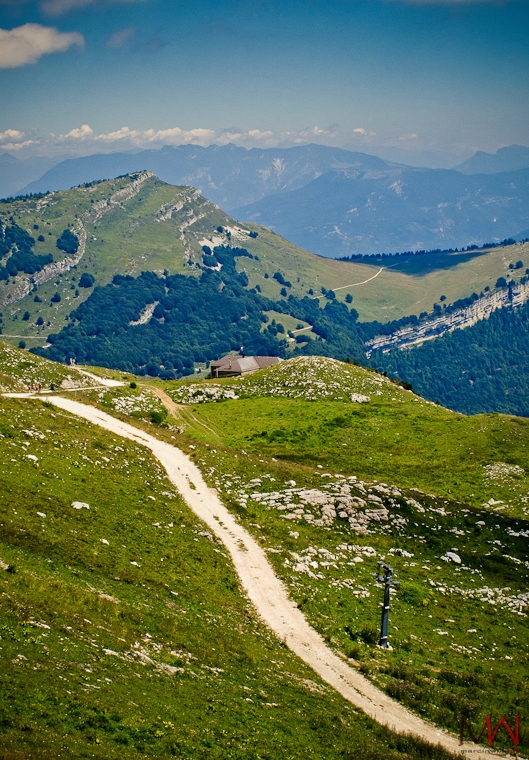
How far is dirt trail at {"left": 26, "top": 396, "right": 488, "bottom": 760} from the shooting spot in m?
25.9

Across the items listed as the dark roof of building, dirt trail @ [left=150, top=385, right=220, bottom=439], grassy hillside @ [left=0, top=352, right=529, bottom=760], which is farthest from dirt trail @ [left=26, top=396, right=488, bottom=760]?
the dark roof of building

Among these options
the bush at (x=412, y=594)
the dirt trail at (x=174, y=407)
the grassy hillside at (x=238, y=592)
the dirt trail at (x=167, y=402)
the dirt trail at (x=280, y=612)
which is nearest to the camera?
the grassy hillside at (x=238, y=592)

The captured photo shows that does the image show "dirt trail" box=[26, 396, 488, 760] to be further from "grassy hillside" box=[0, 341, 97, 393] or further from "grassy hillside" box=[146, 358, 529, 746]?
"grassy hillside" box=[0, 341, 97, 393]

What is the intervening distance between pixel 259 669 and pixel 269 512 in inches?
806

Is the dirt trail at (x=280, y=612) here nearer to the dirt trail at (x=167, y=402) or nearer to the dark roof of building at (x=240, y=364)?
the dirt trail at (x=167, y=402)

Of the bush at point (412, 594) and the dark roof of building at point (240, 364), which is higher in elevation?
the bush at point (412, 594)

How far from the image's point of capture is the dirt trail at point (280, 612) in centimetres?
2594

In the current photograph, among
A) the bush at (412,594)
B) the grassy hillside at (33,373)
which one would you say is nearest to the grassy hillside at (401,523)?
the bush at (412,594)

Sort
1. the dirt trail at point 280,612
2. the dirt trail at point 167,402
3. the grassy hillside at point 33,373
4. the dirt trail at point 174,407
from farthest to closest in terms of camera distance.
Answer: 1. the dirt trail at point 167,402
2. the dirt trail at point 174,407
3. the grassy hillside at point 33,373
4. the dirt trail at point 280,612

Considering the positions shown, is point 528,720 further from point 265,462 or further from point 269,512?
point 265,462

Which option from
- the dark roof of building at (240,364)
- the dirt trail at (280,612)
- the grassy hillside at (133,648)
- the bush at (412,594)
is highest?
the grassy hillside at (133,648)

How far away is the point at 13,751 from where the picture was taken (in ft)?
50.8

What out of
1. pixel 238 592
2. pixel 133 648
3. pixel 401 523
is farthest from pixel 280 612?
pixel 401 523

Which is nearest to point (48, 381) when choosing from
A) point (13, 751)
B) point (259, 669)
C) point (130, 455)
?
point (130, 455)
